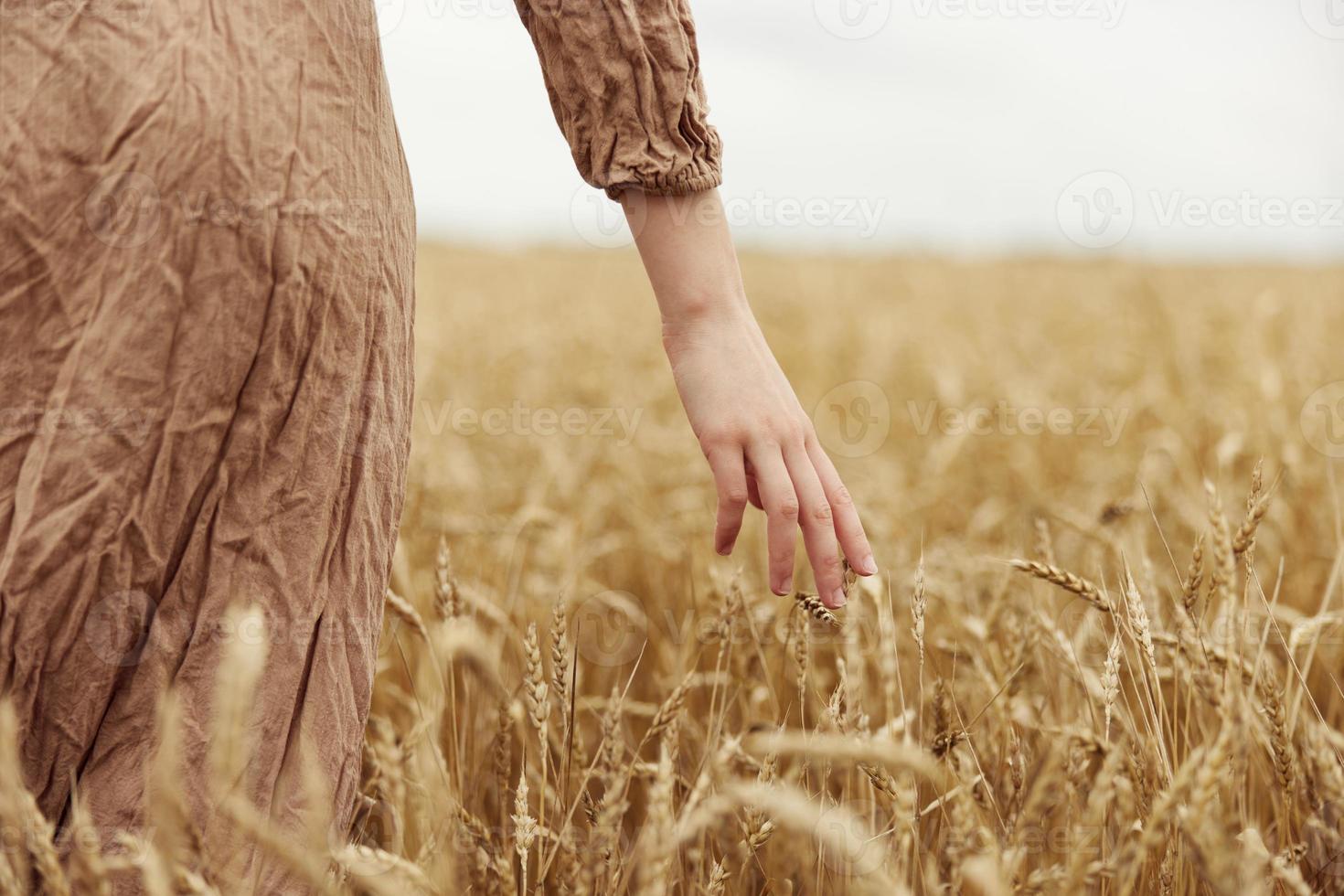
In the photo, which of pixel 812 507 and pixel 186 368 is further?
pixel 812 507

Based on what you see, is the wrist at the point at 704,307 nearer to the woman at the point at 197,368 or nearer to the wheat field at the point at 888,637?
the woman at the point at 197,368

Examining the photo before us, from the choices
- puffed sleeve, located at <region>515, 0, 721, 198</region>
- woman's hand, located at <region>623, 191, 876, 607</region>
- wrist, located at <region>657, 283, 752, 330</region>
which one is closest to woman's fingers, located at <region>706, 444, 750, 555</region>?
woman's hand, located at <region>623, 191, 876, 607</region>

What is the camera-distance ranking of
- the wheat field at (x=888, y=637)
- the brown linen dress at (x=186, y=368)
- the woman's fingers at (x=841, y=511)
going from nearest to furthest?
the brown linen dress at (x=186, y=368), the wheat field at (x=888, y=637), the woman's fingers at (x=841, y=511)

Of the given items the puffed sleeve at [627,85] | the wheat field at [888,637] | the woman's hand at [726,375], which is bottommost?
the wheat field at [888,637]

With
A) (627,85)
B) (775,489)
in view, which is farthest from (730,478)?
(627,85)

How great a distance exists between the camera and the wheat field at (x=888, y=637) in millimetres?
760

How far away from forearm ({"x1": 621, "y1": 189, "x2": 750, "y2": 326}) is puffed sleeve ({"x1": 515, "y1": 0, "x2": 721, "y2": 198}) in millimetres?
14

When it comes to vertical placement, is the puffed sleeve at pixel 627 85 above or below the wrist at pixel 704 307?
above

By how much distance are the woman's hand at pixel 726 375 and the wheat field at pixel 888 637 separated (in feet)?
0.48

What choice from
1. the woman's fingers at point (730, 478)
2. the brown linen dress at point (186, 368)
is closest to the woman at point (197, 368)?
the brown linen dress at point (186, 368)

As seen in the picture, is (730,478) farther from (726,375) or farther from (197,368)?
(197,368)

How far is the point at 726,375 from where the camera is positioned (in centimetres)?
85

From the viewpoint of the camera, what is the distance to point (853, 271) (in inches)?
356

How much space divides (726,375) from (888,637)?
28 centimetres
